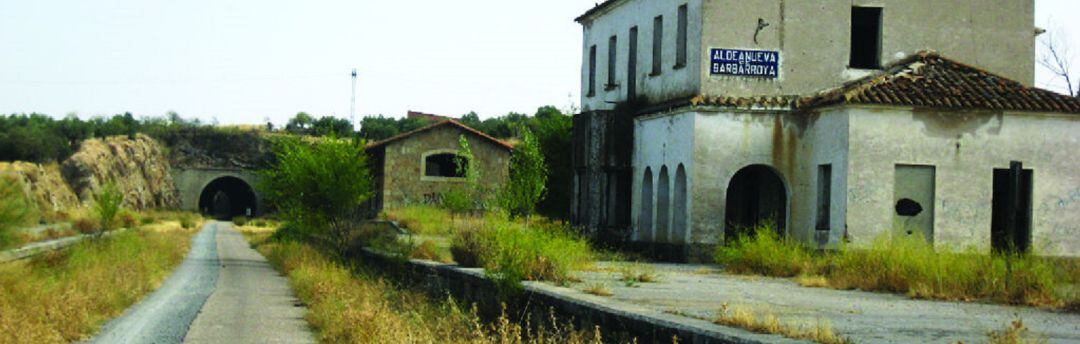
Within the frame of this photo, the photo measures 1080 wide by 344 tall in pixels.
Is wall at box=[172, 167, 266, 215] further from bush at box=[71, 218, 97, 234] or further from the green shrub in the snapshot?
the green shrub

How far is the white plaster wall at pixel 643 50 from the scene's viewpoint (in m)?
A: 28.8

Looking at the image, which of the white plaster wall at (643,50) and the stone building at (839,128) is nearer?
the stone building at (839,128)

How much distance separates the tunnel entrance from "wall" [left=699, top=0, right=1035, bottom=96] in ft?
253

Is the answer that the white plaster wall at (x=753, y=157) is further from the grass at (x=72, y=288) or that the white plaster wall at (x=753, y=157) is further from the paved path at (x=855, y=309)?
the grass at (x=72, y=288)

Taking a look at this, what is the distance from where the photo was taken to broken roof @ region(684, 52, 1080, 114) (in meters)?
25.6

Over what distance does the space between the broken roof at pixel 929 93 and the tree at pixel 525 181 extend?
471cm

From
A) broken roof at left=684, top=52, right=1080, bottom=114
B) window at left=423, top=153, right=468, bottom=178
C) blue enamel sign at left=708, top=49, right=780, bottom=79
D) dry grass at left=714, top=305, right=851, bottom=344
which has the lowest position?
dry grass at left=714, top=305, right=851, bottom=344

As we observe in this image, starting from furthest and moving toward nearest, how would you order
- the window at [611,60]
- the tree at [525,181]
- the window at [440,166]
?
the window at [440,166] → the window at [611,60] → the tree at [525,181]

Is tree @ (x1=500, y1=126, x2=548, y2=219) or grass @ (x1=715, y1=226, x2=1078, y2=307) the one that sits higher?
tree @ (x1=500, y1=126, x2=548, y2=219)

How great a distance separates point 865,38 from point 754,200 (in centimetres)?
440

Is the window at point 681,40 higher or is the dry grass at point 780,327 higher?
the window at point 681,40

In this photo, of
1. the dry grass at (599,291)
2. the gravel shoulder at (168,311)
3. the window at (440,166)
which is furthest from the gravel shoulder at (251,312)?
the window at (440,166)

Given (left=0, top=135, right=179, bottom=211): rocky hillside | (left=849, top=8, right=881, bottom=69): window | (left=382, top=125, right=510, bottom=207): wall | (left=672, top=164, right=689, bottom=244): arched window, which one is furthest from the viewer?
(left=0, top=135, right=179, bottom=211): rocky hillside

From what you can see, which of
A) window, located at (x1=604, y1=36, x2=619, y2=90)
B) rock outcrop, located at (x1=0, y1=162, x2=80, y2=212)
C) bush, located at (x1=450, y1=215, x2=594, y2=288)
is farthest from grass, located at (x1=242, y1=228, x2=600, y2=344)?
rock outcrop, located at (x1=0, y1=162, x2=80, y2=212)
